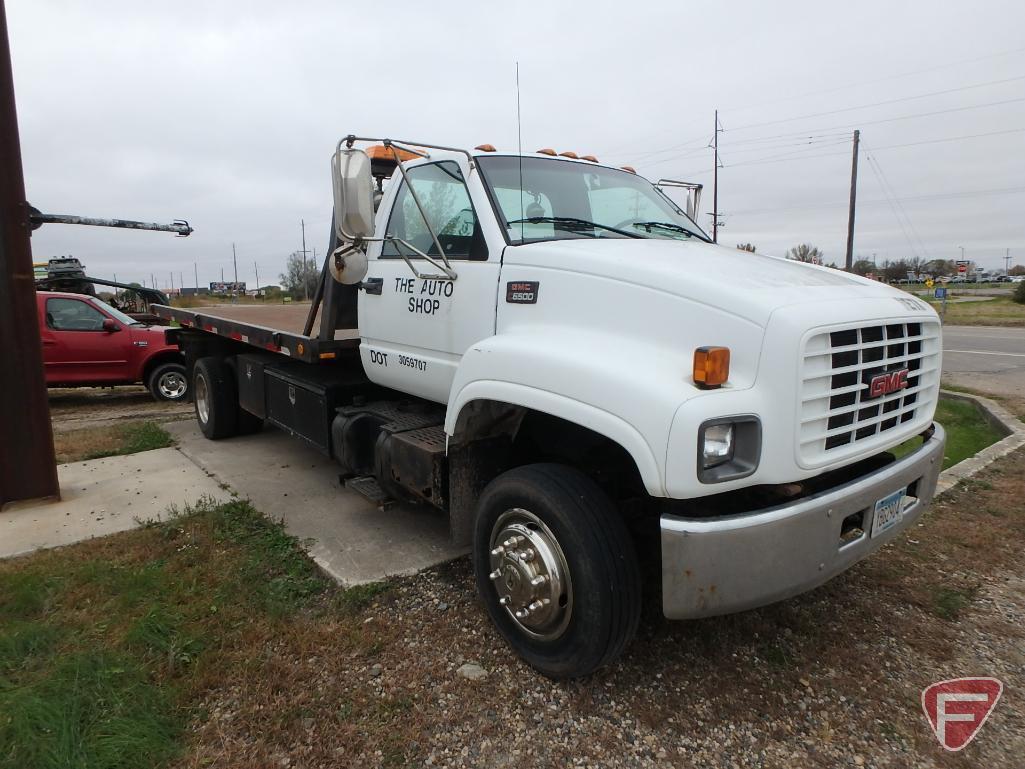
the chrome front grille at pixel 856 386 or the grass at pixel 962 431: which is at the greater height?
the chrome front grille at pixel 856 386

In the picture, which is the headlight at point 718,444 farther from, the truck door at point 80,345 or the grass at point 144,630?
the truck door at point 80,345

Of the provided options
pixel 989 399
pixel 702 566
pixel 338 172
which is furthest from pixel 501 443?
pixel 989 399

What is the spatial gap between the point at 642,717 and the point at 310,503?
3075mm

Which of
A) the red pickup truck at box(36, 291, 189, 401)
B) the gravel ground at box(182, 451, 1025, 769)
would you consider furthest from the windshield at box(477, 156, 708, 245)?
the red pickup truck at box(36, 291, 189, 401)

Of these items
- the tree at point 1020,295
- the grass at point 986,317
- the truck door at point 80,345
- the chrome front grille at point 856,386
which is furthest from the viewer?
the tree at point 1020,295

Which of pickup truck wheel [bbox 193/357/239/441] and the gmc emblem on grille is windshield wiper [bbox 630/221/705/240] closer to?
the gmc emblem on grille

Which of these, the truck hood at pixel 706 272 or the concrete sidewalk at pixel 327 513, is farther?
the concrete sidewalk at pixel 327 513

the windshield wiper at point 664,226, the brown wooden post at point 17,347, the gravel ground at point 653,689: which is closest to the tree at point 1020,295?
the gravel ground at point 653,689

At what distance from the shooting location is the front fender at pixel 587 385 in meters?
2.20

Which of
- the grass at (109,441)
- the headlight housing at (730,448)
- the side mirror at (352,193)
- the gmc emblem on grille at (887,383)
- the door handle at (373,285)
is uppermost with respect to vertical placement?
the side mirror at (352,193)

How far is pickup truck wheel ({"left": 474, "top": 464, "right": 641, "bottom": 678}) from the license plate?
97 cm

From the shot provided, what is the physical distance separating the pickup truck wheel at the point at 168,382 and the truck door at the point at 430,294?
6476 mm

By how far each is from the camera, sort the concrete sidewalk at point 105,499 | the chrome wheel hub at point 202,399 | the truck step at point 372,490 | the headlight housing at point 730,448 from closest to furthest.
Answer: the headlight housing at point 730,448 → the truck step at point 372,490 → the concrete sidewalk at point 105,499 → the chrome wheel hub at point 202,399

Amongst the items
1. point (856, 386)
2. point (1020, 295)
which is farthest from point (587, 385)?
point (1020, 295)
